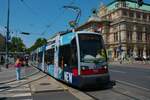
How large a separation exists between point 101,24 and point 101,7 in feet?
39.8

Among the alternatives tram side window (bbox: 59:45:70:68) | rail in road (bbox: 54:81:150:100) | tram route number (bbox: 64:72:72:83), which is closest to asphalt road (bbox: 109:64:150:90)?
rail in road (bbox: 54:81:150:100)

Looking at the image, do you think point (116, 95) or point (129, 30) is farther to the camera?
point (129, 30)

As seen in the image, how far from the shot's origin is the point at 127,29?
98.3 meters

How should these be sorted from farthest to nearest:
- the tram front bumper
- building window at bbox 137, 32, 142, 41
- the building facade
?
building window at bbox 137, 32, 142, 41 → the building facade → the tram front bumper

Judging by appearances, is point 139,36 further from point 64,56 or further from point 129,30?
point 64,56

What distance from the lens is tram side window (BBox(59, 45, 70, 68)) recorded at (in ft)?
51.1

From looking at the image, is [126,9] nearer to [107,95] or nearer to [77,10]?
[77,10]

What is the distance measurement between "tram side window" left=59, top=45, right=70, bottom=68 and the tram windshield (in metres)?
1.41

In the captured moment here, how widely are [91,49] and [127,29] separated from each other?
282ft

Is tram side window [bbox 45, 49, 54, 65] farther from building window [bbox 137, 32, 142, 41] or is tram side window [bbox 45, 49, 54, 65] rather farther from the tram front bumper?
building window [bbox 137, 32, 142, 41]

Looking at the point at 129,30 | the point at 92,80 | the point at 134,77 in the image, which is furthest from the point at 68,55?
the point at 129,30

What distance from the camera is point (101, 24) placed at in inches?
4188

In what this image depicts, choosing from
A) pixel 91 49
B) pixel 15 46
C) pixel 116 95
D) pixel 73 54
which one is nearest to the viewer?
pixel 116 95

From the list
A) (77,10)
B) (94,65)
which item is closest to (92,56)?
(94,65)
